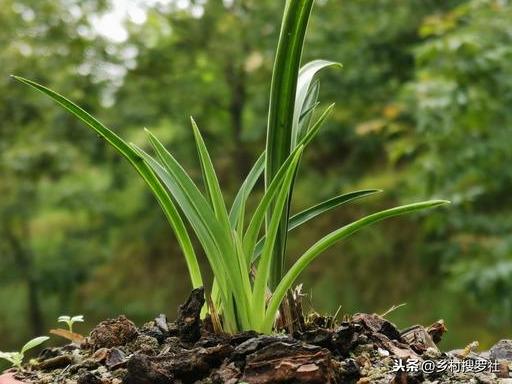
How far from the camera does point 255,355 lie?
1.13m

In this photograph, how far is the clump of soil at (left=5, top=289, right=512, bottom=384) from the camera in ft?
3.66

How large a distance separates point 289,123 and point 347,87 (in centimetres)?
375

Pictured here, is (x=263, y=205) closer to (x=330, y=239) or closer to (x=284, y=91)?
(x=330, y=239)

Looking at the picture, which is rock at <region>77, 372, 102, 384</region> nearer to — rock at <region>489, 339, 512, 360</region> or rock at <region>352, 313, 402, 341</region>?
rock at <region>352, 313, 402, 341</region>

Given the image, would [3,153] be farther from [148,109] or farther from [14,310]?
[14,310]

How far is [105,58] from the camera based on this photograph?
17.0ft

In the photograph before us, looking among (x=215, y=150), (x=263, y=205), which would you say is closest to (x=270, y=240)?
(x=263, y=205)

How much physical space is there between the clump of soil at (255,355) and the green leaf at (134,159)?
0.38ft

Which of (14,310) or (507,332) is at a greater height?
(14,310)

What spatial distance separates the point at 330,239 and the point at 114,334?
19.5 inches

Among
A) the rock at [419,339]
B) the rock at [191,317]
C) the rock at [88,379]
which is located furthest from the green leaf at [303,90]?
the rock at [88,379]

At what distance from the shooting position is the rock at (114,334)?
1.37m

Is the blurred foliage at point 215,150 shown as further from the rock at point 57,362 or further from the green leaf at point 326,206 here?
the rock at point 57,362

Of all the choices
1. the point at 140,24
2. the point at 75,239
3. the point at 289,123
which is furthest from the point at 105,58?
the point at 289,123
